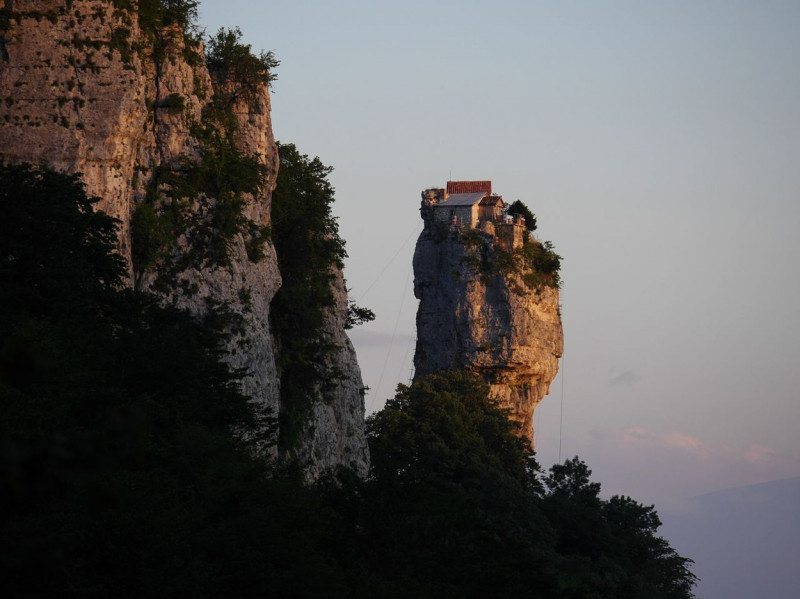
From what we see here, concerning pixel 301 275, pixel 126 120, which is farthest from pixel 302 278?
pixel 126 120

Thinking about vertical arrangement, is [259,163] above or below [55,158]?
above

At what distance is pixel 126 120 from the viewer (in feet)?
133

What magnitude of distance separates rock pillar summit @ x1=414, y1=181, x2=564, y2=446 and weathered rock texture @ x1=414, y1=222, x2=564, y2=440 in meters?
0.07

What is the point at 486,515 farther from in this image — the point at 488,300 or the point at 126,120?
the point at 488,300

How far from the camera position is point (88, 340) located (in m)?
32.6

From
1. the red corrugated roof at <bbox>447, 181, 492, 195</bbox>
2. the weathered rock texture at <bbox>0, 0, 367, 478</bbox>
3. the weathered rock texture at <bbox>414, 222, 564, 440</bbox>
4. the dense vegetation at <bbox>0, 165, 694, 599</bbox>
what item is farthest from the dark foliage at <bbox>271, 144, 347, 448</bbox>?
the red corrugated roof at <bbox>447, 181, 492, 195</bbox>

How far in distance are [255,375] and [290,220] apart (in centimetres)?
1288

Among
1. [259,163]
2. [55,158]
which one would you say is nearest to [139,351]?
[55,158]

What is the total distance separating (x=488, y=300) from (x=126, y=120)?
5112 cm

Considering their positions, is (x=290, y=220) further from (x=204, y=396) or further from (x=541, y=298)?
(x=541, y=298)

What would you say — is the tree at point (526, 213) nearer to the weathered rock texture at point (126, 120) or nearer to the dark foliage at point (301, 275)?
the dark foliage at point (301, 275)

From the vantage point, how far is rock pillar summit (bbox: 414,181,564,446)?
88.6m

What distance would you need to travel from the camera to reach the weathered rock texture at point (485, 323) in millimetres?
88438

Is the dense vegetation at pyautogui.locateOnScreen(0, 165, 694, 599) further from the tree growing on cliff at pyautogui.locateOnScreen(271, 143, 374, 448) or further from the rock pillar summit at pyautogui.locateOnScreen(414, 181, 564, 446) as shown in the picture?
the rock pillar summit at pyautogui.locateOnScreen(414, 181, 564, 446)
